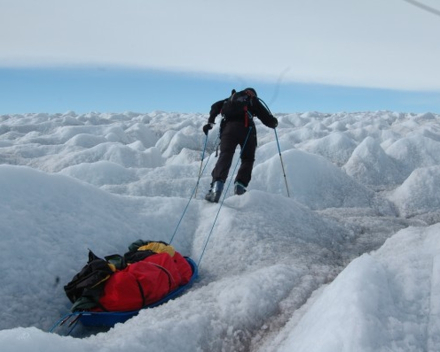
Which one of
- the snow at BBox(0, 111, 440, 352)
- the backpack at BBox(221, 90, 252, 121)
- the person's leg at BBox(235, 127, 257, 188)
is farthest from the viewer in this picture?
the person's leg at BBox(235, 127, 257, 188)

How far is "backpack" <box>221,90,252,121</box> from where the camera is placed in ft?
19.5

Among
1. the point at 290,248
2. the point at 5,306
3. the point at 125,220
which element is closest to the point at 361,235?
the point at 290,248

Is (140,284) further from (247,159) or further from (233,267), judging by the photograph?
(247,159)

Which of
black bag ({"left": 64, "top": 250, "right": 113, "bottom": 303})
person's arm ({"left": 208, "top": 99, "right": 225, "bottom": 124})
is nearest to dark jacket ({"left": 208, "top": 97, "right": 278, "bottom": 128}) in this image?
person's arm ({"left": 208, "top": 99, "right": 225, "bottom": 124})

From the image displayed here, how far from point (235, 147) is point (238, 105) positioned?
2.14ft

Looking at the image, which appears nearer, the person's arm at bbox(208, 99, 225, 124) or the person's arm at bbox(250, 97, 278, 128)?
the person's arm at bbox(250, 97, 278, 128)

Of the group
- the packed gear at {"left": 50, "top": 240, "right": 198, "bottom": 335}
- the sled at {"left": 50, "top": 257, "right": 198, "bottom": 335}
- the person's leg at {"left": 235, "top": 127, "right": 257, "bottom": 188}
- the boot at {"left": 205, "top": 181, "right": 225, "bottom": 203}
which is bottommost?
the sled at {"left": 50, "top": 257, "right": 198, "bottom": 335}

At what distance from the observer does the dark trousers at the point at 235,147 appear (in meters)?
5.84

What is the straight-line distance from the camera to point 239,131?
19.5ft

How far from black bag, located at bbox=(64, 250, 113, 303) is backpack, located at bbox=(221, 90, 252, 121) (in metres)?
3.30

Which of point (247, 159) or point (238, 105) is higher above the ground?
point (238, 105)

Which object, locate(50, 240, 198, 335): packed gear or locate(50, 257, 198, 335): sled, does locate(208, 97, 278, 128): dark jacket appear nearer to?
locate(50, 240, 198, 335): packed gear

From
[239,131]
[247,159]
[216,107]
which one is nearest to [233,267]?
[247,159]

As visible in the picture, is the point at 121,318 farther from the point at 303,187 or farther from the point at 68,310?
the point at 303,187
